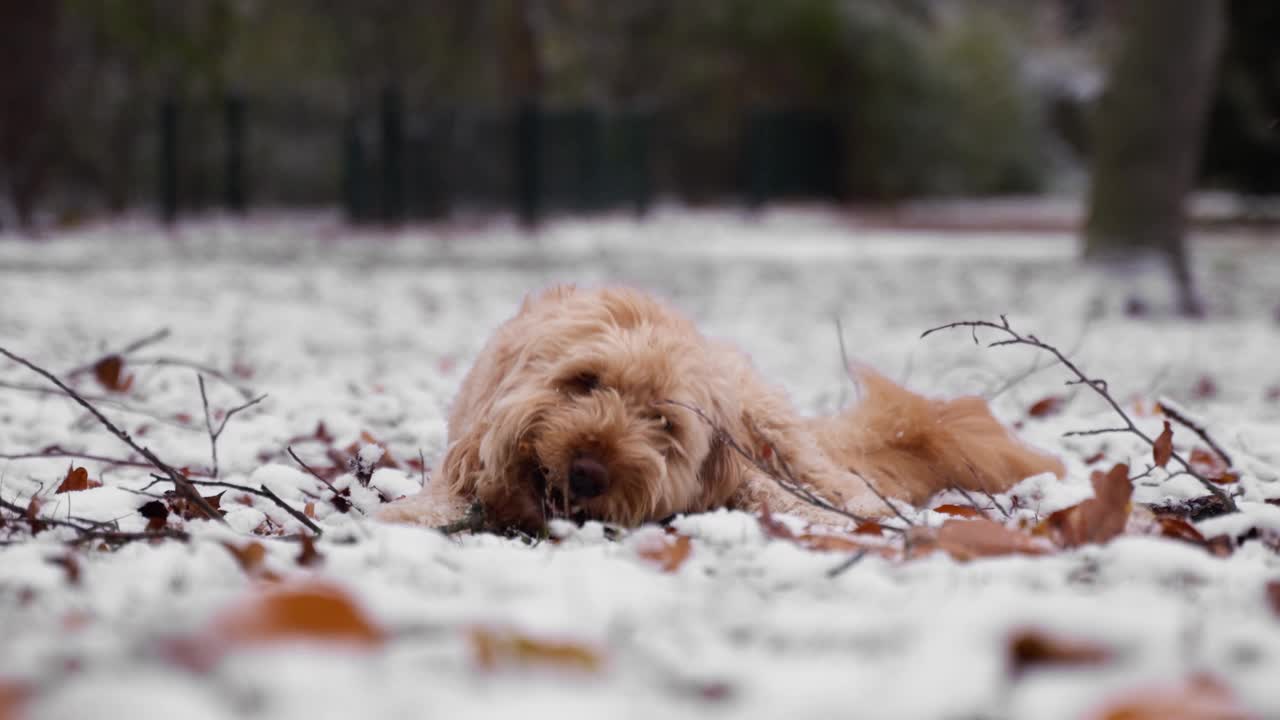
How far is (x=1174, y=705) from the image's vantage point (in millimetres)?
1430

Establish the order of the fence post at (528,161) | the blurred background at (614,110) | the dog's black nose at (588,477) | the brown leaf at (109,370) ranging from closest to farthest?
1. the dog's black nose at (588,477)
2. the brown leaf at (109,370)
3. the blurred background at (614,110)
4. the fence post at (528,161)

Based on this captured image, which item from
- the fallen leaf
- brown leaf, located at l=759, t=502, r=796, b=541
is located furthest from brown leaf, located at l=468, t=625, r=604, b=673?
the fallen leaf

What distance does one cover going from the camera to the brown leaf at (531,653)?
60.7 inches

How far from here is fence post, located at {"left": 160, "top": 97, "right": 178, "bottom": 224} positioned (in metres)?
18.6

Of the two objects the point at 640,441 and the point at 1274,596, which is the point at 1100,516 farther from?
the point at 640,441

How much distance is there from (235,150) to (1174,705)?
20.0 metres

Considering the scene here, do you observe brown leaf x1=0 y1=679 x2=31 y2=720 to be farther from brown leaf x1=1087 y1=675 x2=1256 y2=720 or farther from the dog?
the dog

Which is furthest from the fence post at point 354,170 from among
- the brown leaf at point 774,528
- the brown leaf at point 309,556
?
the brown leaf at point 309,556

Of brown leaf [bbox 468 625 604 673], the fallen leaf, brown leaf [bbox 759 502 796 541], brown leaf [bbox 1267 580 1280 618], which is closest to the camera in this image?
brown leaf [bbox 468 625 604 673]

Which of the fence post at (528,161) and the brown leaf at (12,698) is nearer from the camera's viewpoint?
the brown leaf at (12,698)

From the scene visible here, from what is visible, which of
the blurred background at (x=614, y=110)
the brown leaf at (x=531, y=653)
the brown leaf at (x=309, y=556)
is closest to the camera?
the brown leaf at (x=531, y=653)

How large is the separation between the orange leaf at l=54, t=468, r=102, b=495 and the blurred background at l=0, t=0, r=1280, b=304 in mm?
7756

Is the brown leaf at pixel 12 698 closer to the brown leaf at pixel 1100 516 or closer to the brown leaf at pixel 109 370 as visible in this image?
the brown leaf at pixel 1100 516

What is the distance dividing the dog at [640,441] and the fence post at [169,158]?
16.3m
